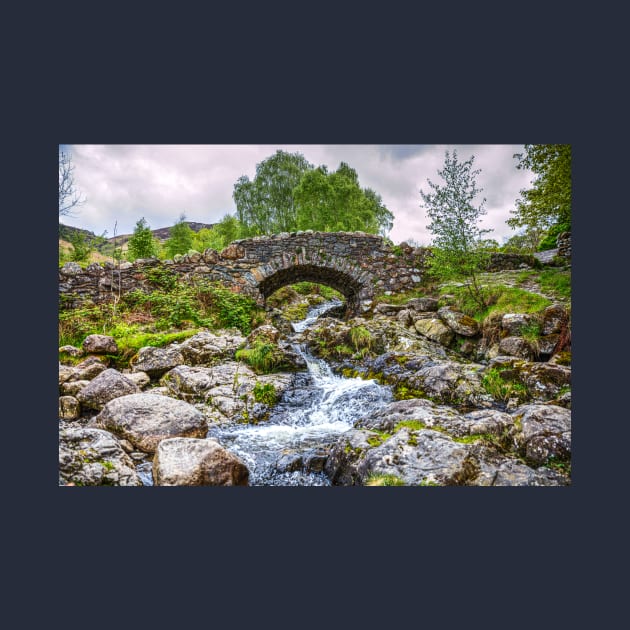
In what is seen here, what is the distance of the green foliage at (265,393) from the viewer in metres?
5.47

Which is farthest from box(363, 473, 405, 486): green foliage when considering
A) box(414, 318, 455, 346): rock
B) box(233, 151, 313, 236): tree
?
box(233, 151, 313, 236): tree

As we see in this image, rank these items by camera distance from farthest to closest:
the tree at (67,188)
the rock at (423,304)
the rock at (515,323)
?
the rock at (423,304)
the rock at (515,323)
the tree at (67,188)

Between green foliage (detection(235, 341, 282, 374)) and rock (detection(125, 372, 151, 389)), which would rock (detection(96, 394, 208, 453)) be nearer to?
rock (detection(125, 372, 151, 389))

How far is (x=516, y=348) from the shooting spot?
5.80 meters

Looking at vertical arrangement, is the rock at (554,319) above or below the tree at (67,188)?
below

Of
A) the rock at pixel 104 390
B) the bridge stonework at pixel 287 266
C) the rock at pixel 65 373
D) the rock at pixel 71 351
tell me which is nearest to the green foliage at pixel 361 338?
the bridge stonework at pixel 287 266

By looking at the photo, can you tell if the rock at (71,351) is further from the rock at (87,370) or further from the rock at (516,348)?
the rock at (516,348)

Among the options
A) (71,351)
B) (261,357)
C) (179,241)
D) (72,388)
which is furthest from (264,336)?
(179,241)

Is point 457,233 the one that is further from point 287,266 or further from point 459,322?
point 287,266

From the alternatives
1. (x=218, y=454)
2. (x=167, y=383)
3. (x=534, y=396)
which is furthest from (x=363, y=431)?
(x=167, y=383)

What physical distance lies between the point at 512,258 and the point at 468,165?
494 cm

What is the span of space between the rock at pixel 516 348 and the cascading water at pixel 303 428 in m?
→ 2.26

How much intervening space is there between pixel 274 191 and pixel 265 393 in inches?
793

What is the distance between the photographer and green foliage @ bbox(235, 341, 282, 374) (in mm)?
6500
